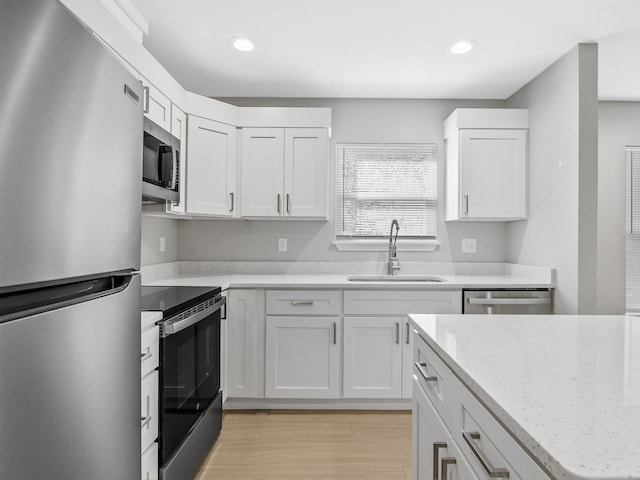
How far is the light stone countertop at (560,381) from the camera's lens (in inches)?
20.2

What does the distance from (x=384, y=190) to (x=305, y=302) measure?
1.32 metres

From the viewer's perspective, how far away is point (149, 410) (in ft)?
4.99

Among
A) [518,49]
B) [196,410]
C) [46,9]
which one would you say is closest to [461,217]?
[518,49]

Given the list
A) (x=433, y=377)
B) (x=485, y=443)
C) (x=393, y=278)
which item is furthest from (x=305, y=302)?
(x=485, y=443)

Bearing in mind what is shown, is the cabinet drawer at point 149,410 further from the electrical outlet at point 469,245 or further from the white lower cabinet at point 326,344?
the electrical outlet at point 469,245

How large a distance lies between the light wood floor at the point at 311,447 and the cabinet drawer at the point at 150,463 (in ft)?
1.72

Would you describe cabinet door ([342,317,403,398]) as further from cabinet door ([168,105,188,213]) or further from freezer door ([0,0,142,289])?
freezer door ([0,0,142,289])

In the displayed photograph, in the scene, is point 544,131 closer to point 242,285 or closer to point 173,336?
point 242,285

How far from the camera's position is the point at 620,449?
1.69 feet

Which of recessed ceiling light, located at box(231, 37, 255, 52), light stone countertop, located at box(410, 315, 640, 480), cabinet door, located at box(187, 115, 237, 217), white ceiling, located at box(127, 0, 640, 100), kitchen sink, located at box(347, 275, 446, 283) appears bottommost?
kitchen sink, located at box(347, 275, 446, 283)

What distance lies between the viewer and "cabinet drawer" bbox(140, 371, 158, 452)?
4.78 ft

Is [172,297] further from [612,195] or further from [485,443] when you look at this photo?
[612,195]

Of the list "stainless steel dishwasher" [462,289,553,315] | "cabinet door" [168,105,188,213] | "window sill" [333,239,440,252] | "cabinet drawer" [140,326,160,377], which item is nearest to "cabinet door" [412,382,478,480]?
"cabinet drawer" [140,326,160,377]

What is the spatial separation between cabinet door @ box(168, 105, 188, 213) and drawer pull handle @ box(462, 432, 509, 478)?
6.88ft
